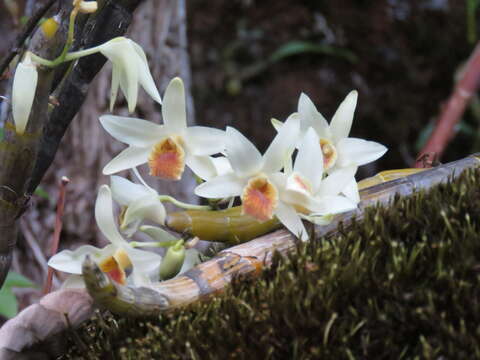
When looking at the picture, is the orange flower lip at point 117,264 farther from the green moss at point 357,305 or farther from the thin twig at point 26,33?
the thin twig at point 26,33

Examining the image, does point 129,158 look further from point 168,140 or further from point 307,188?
point 307,188

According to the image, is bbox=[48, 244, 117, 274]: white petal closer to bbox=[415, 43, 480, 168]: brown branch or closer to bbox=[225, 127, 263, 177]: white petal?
bbox=[225, 127, 263, 177]: white petal

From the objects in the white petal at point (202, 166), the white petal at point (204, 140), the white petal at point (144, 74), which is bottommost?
the white petal at point (202, 166)

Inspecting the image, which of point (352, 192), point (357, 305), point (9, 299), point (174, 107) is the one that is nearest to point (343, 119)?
point (352, 192)

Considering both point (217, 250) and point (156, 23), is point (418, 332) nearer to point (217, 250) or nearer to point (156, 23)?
point (217, 250)

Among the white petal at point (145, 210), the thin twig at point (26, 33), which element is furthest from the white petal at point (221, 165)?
the thin twig at point (26, 33)

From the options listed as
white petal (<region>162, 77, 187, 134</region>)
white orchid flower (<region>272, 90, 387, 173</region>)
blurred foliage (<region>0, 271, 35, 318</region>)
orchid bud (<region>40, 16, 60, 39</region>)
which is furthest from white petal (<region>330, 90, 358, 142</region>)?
blurred foliage (<region>0, 271, 35, 318</region>)
